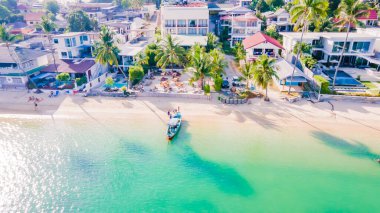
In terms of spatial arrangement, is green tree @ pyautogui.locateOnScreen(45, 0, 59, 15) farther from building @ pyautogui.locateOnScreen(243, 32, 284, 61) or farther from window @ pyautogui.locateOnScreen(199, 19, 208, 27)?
building @ pyautogui.locateOnScreen(243, 32, 284, 61)

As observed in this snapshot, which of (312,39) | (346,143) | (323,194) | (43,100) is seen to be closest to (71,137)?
(43,100)

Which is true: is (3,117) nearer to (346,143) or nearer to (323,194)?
(323,194)

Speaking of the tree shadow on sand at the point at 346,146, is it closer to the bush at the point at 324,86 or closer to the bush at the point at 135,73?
the bush at the point at 324,86

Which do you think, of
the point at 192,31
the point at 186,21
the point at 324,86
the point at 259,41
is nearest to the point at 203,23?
the point at 192,31

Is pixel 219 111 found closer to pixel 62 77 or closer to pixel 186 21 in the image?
pixel 62 77

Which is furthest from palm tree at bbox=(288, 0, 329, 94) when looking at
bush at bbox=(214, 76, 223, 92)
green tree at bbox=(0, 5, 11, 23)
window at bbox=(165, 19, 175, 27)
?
green tree at bbox=(0, 5, 11, 23)
